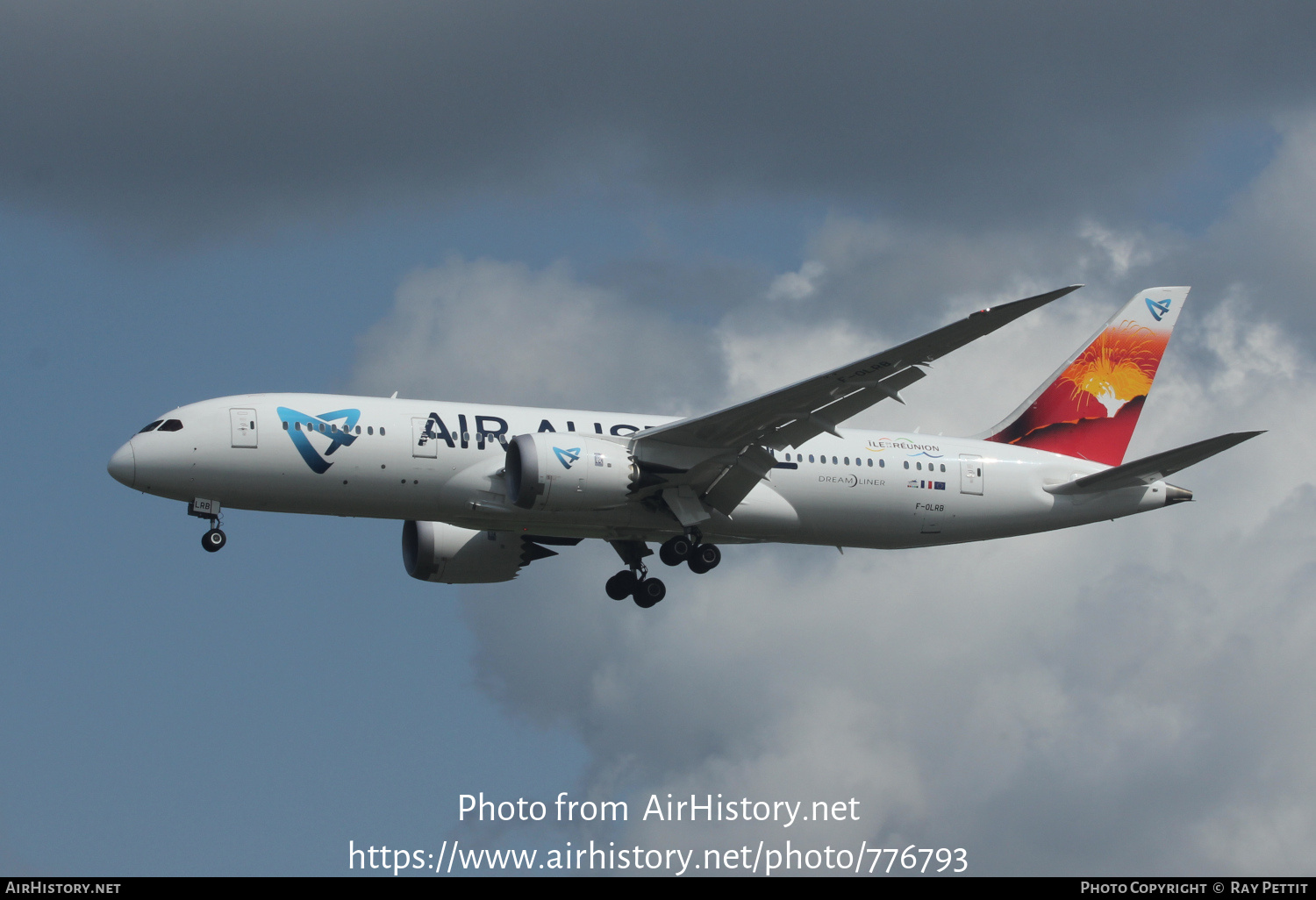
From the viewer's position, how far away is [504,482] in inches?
1612

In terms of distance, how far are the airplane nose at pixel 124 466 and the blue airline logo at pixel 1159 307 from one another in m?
32.0

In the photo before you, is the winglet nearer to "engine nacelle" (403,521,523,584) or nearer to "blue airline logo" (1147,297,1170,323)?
"blue airline logo" (1147,297,1170,323)

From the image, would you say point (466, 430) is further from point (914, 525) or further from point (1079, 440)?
point (1079, 440)

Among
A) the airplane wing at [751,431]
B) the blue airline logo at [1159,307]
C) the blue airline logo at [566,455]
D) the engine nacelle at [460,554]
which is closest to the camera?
the airplane wing at [751,431]

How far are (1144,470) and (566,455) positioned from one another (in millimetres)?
16650

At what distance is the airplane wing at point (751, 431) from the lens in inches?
1511

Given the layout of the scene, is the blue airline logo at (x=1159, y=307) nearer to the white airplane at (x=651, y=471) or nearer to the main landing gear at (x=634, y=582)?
the white airplane at (x=651, y=471)

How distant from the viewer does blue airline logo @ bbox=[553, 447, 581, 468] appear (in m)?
40.3

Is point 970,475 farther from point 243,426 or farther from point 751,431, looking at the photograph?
point 243,426

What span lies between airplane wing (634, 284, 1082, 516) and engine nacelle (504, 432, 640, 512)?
75cm

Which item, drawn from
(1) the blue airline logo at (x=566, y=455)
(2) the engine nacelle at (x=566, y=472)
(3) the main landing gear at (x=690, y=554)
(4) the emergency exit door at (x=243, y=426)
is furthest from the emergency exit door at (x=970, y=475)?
(4) the emergency exit door at (x=243, y=426)

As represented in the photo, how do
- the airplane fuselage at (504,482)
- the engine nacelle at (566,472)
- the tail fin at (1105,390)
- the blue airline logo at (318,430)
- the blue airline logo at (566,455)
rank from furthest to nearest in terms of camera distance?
the tail fin at (1105,390)
the blue airline logo at (566,455)
the engine nacelle at (566,472)
the airplane fuselage at (504,482)
the blue airline logo at (318,430)

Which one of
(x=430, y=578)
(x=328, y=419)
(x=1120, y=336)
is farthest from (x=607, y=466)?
(x=1120, y=336)

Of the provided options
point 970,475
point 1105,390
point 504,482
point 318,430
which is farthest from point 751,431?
point 1105,390
